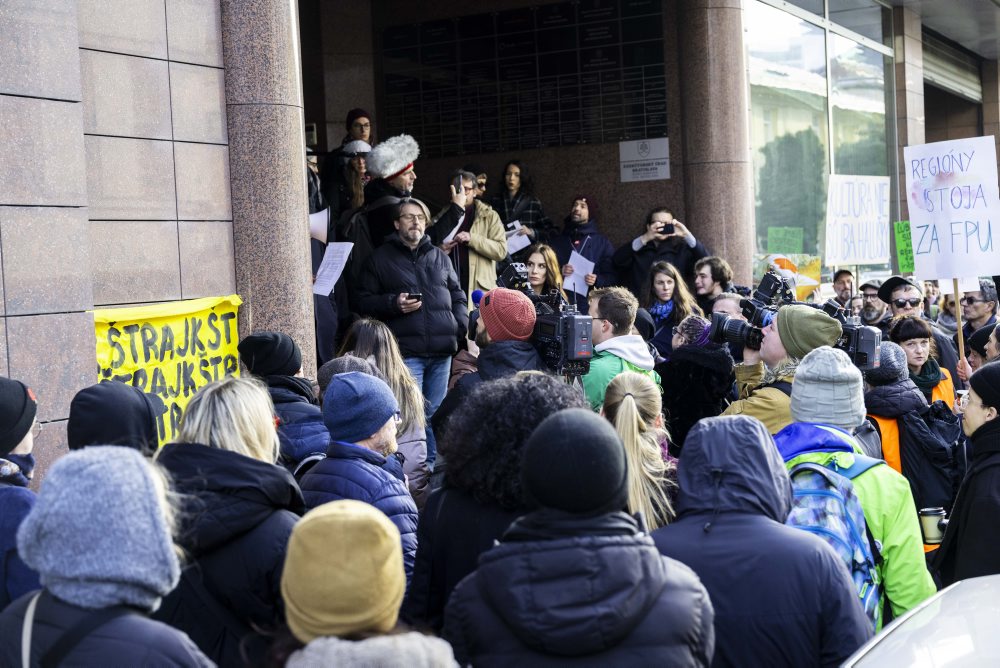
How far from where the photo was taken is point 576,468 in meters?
2.43

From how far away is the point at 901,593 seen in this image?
3.58 metres

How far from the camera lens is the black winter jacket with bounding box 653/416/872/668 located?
9.54 feet

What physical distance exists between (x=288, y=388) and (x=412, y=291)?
308 cm

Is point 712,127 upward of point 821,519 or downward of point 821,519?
upward

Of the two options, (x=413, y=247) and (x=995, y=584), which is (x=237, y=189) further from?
(x=995, y=584)

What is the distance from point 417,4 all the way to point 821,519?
10612 mm

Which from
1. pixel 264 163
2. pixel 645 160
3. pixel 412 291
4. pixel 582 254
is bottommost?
pixel 412 291

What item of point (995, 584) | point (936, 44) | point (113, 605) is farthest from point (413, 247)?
point (936, 44)

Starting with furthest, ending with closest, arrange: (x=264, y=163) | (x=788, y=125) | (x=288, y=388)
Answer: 1. (x=788, y=125)
2. (x=264, y=163)
3. (x=288, y=388)

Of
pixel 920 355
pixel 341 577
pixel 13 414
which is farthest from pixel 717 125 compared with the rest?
pixel 341 577

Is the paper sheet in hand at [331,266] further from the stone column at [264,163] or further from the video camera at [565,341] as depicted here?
the video camera at [565,341]

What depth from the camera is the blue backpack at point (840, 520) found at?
349cm

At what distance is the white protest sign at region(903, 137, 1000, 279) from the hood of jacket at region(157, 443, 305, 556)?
6692mm

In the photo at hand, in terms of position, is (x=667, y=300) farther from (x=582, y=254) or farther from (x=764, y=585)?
(x=764, y=585)
